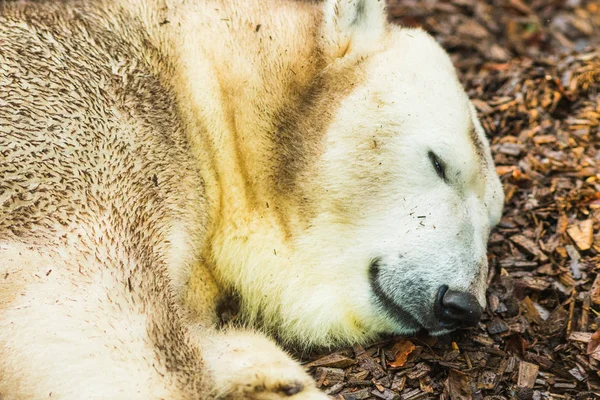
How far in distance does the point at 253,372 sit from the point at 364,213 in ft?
3.49

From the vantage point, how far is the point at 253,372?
2.62 m

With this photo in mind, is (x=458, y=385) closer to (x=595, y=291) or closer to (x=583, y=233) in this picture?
(x=595, y=291)

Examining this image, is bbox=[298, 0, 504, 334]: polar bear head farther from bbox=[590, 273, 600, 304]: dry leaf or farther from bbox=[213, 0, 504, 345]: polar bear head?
bbox=[590, 273, 600, 304]: dry leaf

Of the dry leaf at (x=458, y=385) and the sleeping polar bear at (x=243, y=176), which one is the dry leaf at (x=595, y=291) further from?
the dry leaf at (x=458, y=385)

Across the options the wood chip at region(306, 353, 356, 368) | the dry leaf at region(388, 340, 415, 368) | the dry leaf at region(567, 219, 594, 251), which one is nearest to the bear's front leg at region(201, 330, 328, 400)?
the wood chip at region(306, 353, 356, 368)

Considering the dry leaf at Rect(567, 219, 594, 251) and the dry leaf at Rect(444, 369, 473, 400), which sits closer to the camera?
the dry leaf at Rect(444, 369, 473, 400)

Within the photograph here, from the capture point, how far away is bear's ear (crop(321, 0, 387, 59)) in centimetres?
350

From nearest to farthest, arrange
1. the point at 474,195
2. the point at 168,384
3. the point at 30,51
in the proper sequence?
the point at 168,384 < the point at 30,51 < the point at 474,195

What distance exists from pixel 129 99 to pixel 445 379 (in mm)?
2012

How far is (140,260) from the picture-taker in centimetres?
274

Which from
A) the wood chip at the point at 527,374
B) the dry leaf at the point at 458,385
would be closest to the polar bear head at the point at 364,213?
the dry leaf at the point at 458,385

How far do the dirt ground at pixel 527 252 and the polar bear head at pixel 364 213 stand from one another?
0.73 ft

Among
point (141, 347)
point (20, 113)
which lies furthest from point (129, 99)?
point (141, 347)

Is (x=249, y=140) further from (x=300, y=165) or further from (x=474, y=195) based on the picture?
(x=474, y=195)
